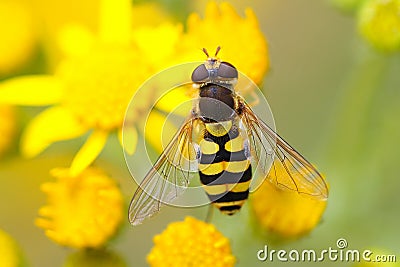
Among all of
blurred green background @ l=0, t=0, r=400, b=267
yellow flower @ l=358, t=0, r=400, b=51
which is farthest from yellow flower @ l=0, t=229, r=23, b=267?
yellow flower @ l=358, t=0, r=400, b=51

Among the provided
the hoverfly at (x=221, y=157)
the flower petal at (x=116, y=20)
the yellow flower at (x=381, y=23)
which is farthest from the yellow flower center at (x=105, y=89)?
the yellow flower at (x=381, y=23)

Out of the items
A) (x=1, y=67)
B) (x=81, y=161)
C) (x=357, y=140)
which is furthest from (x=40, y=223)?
(x=357, y=140)

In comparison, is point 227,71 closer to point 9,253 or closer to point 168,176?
point 168,176

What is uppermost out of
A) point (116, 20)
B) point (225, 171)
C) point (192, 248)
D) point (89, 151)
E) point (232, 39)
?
point (116, 20)

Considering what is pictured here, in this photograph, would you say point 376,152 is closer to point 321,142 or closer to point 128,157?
point 321,142

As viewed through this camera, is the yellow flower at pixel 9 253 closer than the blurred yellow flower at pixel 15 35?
Yes

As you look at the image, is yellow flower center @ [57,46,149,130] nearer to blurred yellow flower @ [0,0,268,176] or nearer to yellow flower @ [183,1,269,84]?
blurred yellow flower @ [0,0,268,176]

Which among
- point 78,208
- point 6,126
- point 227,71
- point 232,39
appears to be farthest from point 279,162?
point 6,126

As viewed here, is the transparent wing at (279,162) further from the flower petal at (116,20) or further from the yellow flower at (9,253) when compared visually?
the yellow flower at (9,253)

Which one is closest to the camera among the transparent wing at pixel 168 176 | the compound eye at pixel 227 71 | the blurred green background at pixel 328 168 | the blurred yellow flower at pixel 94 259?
the transparent wing at pixel 168 176
